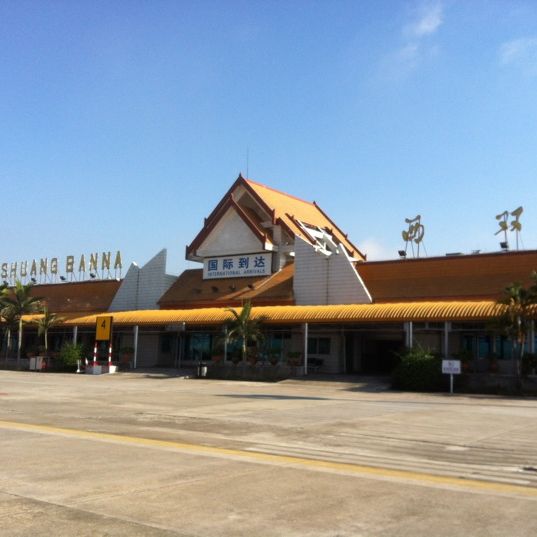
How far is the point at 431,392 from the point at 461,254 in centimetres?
1186

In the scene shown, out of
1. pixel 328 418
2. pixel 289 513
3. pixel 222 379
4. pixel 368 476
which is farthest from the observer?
pixel 222 379

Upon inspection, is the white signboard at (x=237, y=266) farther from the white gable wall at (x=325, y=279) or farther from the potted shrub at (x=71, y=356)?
the potted shrub at (x=71, y=356)

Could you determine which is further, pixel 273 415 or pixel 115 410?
pixel 115 410

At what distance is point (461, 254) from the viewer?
3766cm

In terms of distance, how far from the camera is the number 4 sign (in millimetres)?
40875

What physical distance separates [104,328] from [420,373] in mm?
22150

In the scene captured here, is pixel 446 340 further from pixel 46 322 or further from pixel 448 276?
pixel 46 322

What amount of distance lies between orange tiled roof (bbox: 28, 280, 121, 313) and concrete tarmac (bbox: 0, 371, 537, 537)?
33.5m

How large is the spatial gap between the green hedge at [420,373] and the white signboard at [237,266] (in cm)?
1561

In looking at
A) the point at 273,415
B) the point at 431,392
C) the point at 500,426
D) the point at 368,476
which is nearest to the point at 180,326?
the point at 431,392

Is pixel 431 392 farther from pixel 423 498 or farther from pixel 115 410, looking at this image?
pixel 423 498

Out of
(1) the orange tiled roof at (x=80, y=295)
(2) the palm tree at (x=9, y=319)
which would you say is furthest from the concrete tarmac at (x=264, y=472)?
(1) the orange tiled roof at (x=80, y=295)

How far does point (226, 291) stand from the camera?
144 feet

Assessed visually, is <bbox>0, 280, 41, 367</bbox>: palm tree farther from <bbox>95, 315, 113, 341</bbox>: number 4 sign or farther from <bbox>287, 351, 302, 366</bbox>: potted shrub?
<bbox>287, 351, 302, 366</bbox>: potted shrub
